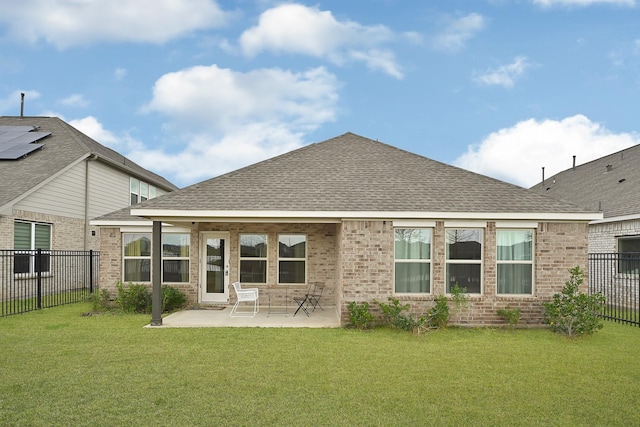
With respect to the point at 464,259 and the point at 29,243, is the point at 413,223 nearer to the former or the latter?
the point at 464,259

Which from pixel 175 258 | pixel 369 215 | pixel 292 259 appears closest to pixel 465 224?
pixel 369 215

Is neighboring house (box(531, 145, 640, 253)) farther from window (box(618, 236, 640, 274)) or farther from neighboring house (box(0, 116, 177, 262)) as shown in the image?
neighboring house (box(0, 116, 177, 262))

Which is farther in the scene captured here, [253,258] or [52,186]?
[52,186]

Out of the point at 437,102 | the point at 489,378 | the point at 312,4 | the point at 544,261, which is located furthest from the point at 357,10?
the point at 489,378

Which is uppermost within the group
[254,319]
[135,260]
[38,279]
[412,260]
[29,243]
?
[29,243]

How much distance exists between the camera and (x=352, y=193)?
439 inches

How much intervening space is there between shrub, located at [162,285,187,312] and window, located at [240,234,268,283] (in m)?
1.83

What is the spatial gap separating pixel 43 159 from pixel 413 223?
14808 millimetres

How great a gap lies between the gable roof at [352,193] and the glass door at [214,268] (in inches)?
102

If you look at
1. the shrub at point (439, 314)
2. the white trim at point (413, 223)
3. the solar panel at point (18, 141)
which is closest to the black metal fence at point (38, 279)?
the solar panel at point (18, 141)

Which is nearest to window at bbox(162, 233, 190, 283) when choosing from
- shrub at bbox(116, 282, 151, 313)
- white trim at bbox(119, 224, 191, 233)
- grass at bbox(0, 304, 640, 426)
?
white trim at bbox(119, 224, 191, 233)

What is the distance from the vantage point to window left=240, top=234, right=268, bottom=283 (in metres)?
13.7

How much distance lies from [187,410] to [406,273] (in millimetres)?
6507

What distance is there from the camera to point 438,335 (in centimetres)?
964
